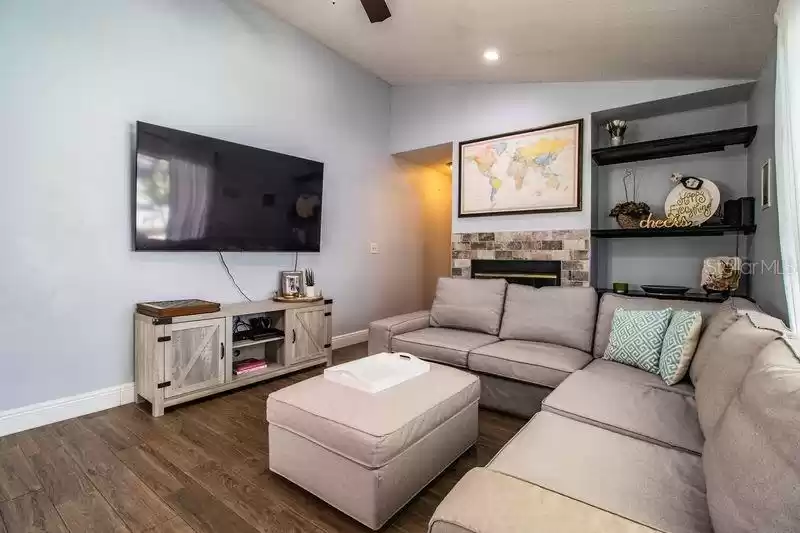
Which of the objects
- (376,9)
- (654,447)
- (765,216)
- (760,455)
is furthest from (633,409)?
(376,9)

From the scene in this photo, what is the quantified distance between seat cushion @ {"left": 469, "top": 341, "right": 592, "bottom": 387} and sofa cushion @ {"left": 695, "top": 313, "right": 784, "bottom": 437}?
0.79 metres

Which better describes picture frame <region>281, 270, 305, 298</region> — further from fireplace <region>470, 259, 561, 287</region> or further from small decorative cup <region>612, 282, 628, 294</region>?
small decorative cup <region>612, 282, 628, 294</region>

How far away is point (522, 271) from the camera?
146 inches

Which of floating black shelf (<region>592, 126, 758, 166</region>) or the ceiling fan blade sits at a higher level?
the ceiling fan blade

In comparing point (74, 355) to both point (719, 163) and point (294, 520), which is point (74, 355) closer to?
point (294, 520)

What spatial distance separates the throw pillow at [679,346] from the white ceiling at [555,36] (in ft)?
4.98

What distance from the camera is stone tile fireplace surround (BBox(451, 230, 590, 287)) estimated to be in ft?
11.1

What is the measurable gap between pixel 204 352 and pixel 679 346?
2.83m

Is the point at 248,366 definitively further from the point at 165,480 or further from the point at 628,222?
the point at 628,222

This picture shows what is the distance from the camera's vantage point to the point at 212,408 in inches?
101

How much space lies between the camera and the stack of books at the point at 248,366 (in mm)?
2911

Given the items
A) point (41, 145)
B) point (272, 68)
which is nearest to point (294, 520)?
point (41, 145)

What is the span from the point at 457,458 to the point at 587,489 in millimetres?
944

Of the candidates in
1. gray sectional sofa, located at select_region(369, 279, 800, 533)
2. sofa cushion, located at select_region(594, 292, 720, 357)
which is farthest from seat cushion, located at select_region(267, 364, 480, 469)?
sofa cushion, located at select_region(594, 292, 720, 357)
